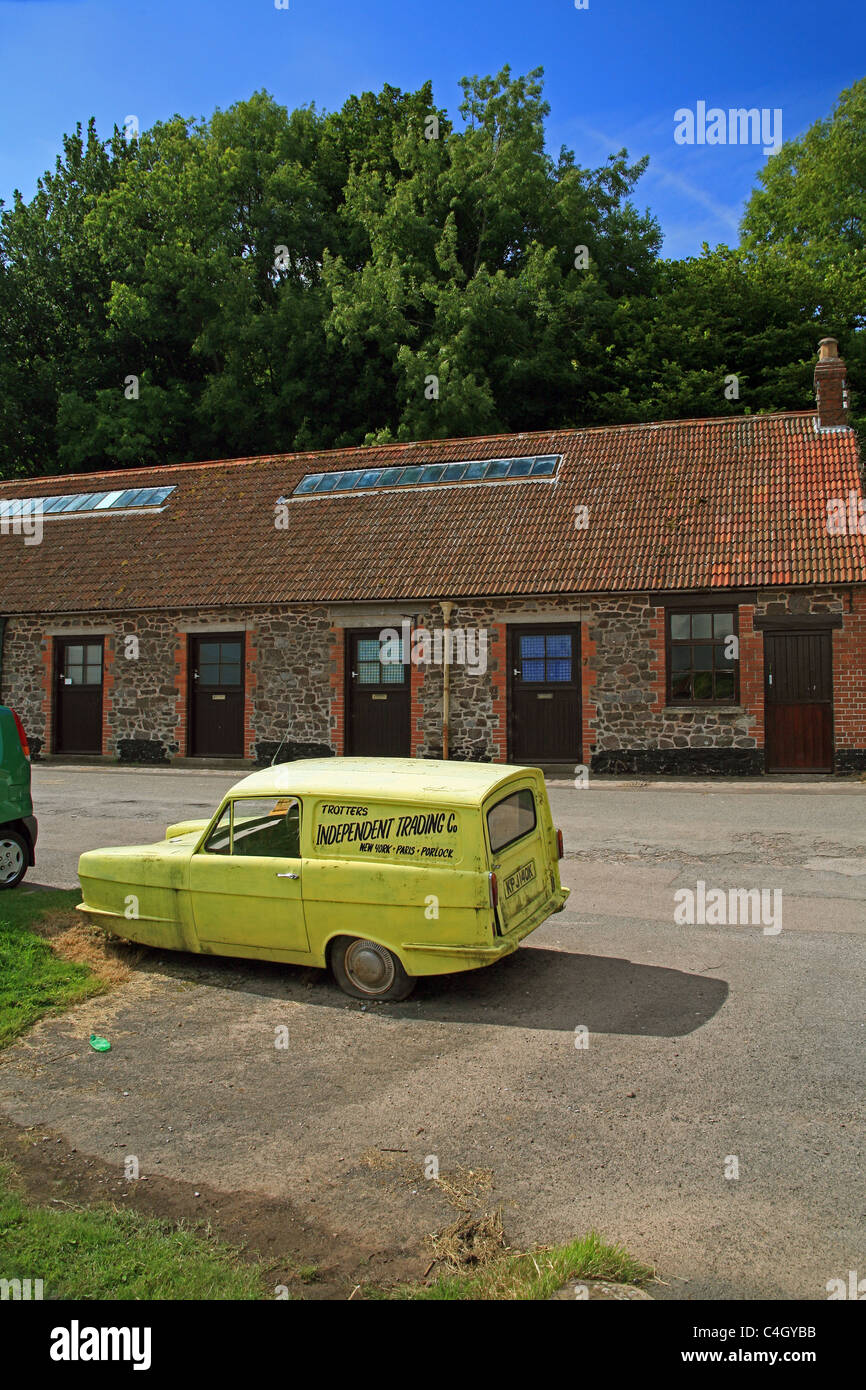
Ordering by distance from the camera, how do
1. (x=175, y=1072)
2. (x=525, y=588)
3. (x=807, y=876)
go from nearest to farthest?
(x=175, y=1072) → (x=807, y=876) → (x=525, y=588)

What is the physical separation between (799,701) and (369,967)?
41.4 ft

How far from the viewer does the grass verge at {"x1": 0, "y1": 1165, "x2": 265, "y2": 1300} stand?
3268 millimetres

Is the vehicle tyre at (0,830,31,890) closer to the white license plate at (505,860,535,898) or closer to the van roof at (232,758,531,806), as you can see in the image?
the van roof at (232,758,531,806)

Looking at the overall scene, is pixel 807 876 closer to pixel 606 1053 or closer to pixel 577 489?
pixel 606 1053

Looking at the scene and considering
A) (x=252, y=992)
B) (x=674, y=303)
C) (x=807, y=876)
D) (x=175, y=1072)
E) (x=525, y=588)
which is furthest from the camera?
(x=674, y=303)

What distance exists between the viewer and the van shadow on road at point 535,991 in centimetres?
594

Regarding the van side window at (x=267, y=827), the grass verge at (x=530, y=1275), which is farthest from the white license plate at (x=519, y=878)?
the grass verge at (x=530, y=1275)

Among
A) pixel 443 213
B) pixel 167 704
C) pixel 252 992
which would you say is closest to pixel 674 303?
pixel 443 213

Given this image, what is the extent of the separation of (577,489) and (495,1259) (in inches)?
713

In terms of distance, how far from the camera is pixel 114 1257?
347 centimetres

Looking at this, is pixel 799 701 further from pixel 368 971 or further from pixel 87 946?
pixel 87 946

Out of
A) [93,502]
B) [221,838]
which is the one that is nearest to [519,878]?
[221,838]

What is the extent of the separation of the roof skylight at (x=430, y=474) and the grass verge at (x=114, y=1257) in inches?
741

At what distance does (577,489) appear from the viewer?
20.3 metres
